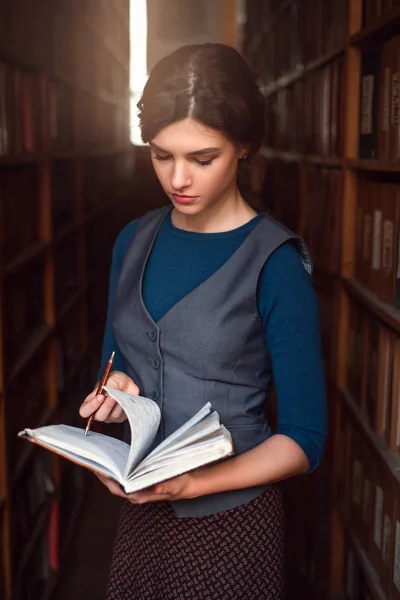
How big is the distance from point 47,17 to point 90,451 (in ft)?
6.27

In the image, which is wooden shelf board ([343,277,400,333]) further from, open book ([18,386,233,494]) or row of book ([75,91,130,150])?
row of book ([75,91,130,150])

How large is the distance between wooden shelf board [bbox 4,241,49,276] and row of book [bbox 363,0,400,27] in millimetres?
1044

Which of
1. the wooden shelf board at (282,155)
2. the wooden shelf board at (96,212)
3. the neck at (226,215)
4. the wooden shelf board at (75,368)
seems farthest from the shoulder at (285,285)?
the wooden shelf board at (96,212)

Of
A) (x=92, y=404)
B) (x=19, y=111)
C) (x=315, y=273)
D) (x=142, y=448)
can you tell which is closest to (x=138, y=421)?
(x=142, y=448)

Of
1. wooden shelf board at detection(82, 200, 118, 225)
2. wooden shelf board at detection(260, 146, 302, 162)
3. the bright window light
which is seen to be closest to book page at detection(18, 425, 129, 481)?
the bright window light

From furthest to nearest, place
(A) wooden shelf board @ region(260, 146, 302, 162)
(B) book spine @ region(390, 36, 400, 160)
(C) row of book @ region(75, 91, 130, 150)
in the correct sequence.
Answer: (C) row of book @ region(75, 91, 130, 150) < (A) wooden shelf board @ region(260, 146, 302, 162) < (B) book spine @ region(390, 36, 400, 160)

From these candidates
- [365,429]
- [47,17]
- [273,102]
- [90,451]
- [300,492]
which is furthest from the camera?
[273,102]

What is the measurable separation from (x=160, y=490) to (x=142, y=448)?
69 millimetres

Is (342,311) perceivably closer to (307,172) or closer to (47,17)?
(307,172)

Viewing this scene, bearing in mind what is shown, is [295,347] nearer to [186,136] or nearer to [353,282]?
[186,136]

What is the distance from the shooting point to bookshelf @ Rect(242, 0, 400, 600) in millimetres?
1829

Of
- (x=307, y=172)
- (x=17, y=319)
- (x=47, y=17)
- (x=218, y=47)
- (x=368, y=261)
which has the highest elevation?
(x=47, y=17)

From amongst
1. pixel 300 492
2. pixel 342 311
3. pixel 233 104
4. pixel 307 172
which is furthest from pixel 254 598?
pixel 307 172

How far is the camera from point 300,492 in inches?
112
